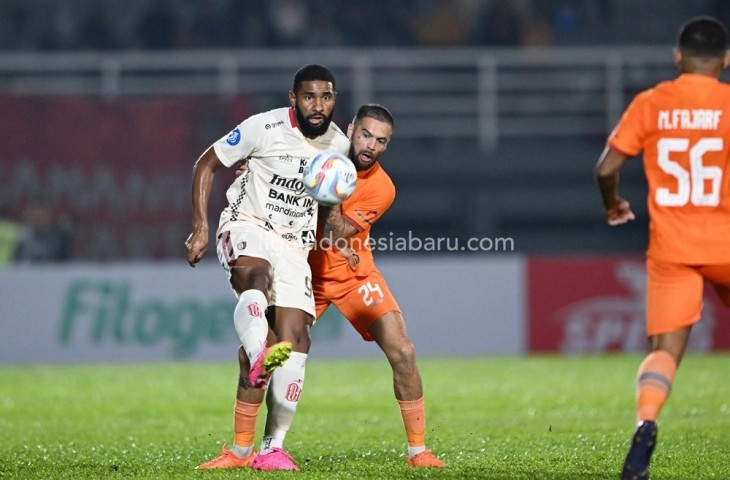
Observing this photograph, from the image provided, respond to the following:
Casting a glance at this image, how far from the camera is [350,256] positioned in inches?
301

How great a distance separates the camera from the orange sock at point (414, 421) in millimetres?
7434

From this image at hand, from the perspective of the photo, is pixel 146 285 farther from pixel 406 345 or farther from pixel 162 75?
pixel 406 345

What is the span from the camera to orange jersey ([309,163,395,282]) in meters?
7.62

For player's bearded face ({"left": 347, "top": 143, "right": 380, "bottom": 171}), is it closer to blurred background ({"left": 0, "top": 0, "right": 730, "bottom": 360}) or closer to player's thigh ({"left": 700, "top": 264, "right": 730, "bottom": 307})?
player's thigh ({"left": 700, "top": 264, "right": 730, "bottom": 307})

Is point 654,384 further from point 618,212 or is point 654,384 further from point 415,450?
point 415,450

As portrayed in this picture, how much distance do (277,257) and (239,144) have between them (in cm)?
73

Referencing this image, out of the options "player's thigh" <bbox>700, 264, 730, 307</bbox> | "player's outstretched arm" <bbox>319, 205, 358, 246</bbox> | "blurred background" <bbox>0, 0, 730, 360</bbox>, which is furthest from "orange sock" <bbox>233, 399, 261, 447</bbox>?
"blurred background" <bbox>0, 0, 730, 360</bbox>

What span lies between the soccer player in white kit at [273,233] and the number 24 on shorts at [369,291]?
349mm

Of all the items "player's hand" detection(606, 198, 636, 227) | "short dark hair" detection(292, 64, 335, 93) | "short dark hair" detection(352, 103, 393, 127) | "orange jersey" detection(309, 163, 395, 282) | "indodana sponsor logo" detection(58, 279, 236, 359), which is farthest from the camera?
"indodana sponsor logo" detection(58, 279, 236, 359)

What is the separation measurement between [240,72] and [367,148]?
1374cm

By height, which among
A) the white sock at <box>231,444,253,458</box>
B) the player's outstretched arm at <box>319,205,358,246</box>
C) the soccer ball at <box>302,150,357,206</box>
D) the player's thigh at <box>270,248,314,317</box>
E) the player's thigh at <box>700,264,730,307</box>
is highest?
the soccer ball at <box>302,150,357,206</box>

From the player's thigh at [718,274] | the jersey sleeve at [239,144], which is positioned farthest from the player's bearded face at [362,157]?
the player's thigh at [718,274]

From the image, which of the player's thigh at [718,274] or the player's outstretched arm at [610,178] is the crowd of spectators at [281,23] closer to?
the player's outstretched arm at [610,178]

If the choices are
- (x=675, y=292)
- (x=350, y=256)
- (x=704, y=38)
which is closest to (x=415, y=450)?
(x=350, y=256)
